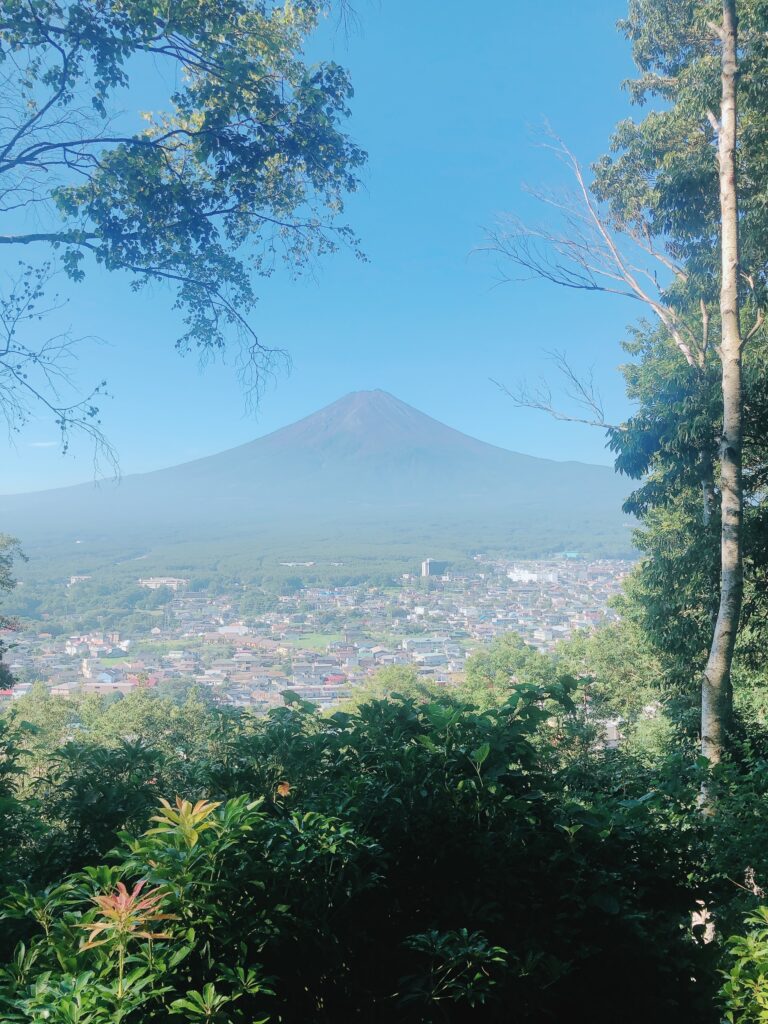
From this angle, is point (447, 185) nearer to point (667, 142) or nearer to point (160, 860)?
point (667, 142)

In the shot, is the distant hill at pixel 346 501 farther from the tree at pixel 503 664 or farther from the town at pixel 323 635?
the tree at pixel 503 664

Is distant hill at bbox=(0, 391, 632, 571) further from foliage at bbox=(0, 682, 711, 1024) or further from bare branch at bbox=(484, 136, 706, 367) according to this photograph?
foliage at bbox=(0, 682, 711, 1024)

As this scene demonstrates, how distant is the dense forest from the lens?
0.98m

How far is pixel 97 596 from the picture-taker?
20.5 metres

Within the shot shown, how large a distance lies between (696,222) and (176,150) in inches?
→ 186

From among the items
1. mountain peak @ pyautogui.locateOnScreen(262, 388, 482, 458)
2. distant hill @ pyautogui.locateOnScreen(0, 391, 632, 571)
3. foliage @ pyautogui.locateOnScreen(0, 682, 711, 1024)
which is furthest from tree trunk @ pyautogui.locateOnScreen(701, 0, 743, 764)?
mountain peak @ pyautogui.locateOnScreen(262, 388, 482, 458)

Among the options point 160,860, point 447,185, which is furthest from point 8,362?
point 447,185

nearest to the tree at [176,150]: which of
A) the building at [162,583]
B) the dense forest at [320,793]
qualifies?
the dense forest at [320,793]

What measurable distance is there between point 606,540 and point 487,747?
151 feet

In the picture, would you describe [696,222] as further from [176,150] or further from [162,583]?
[162,583]

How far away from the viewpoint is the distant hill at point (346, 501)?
39312mm

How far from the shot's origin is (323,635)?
20828mm

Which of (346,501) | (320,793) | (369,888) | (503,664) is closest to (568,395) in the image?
(320,793)

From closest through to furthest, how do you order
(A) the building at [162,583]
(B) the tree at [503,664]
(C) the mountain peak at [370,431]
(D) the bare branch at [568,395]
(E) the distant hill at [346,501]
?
1. (D) the bare branch at [568,395]
2. (B) the tree at [503,664]
3. (A) the building at [162,583]
4. (E) the distant hill at [346,501]
5. (C) the mountain peak at [370,431]
